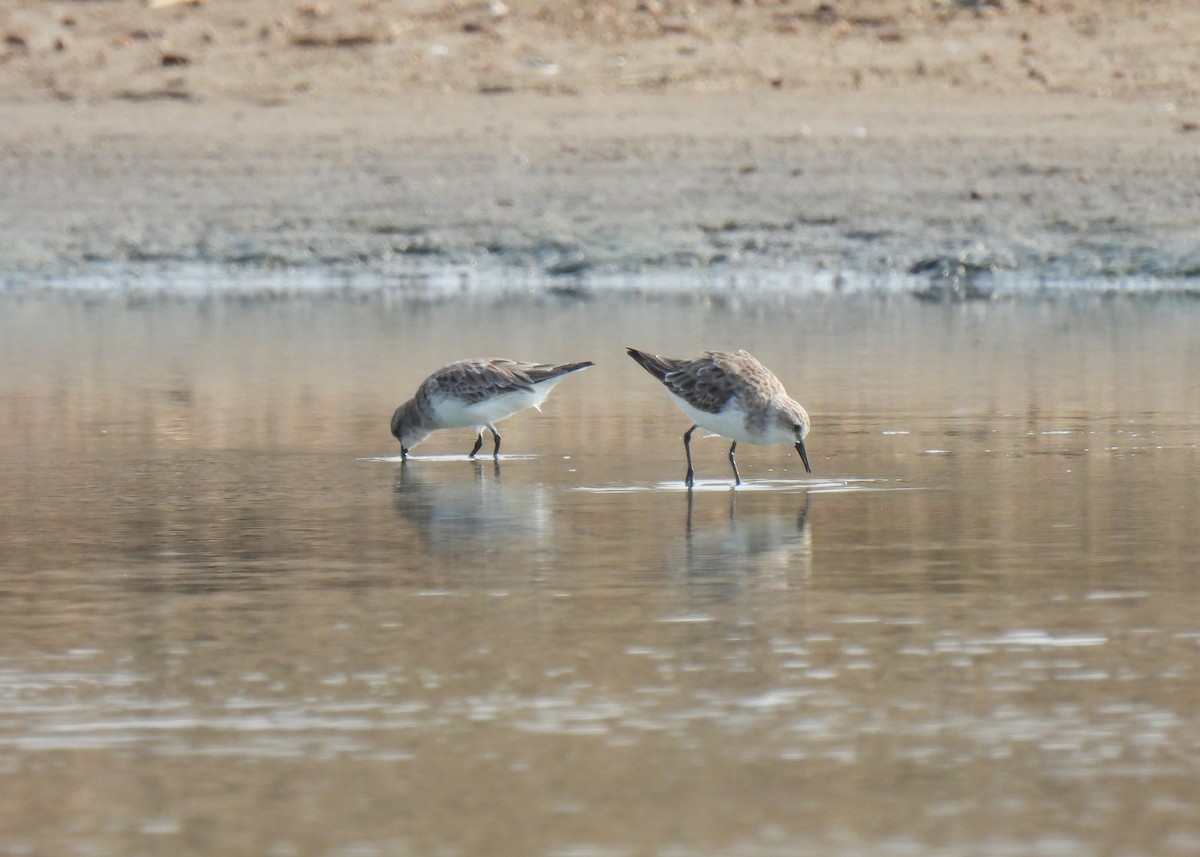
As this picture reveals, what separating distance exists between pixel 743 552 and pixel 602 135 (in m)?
16.3

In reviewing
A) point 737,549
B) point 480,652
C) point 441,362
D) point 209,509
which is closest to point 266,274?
point 441,362

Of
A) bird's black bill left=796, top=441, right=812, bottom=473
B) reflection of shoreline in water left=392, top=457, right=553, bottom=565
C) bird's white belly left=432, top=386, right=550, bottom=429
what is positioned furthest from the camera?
bird's white belly left=432, top=386, right=550, bottom=429

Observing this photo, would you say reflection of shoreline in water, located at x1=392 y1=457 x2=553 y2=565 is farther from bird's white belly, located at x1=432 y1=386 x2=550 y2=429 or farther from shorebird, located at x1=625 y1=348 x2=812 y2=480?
shorebird, located at x1=625 y1=348 x2=812 y2=480

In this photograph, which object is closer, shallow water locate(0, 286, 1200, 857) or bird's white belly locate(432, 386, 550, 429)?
shallow water locate(0, 286, 1200, 857)

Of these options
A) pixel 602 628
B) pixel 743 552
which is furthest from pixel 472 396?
pixel 602 628

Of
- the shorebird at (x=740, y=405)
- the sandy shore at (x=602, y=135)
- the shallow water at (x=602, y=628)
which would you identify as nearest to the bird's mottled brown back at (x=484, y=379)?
the shallow water at (x=602, y=628)

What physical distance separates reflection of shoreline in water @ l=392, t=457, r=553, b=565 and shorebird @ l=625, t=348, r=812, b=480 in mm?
792

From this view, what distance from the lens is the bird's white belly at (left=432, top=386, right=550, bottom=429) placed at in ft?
36.0

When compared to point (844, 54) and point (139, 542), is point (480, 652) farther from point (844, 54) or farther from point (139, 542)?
point (844, 54)

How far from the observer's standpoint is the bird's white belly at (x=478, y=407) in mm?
10969

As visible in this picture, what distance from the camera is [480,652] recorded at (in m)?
6.49

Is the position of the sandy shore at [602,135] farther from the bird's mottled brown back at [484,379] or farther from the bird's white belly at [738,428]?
the bird's white belly at [738,428]

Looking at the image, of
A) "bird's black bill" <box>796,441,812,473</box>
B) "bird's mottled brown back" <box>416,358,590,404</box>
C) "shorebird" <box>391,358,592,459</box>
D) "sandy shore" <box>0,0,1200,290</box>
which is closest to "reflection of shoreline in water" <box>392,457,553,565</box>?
"shorebird" <box>391,358,592,459</box>

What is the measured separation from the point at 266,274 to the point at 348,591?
1473cm
